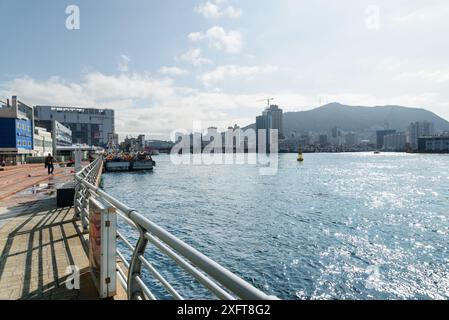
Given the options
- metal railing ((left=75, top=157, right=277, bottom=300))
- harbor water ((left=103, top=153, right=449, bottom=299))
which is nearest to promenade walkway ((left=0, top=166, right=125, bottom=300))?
metal railing ((left=75, top=157, right=277, bottom=300))

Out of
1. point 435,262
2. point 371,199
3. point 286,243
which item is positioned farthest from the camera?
point 371,199

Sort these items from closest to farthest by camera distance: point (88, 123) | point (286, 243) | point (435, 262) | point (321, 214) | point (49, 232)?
point (49, 232), point (435, 262), point (286, 243), point (321, 214), point (88, 123)

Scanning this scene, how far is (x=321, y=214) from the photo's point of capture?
22.7 m

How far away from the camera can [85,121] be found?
17700cm

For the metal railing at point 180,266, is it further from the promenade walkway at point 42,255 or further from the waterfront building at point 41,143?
the waterfront building at point 41,143

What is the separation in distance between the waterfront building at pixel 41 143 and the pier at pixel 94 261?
258ft

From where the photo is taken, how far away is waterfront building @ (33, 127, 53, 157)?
248 ft

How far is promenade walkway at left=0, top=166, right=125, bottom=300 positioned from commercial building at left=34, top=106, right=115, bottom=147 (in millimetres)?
182271

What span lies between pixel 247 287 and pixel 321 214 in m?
22.4

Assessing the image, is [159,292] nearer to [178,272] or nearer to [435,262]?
[178,272]

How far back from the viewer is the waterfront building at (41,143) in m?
75.7

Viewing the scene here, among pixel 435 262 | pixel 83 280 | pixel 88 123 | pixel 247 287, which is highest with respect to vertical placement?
pixel 88 123

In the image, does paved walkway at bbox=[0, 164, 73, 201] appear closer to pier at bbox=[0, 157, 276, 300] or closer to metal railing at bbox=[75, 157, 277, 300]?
pier at bbox=[0, 157, 276, 300]

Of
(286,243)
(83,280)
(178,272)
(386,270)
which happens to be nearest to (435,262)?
(386,270)
